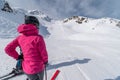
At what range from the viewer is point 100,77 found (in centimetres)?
754

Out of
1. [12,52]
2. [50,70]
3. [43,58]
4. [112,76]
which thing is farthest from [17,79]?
[112,76]

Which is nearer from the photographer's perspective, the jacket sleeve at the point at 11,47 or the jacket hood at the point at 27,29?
the jacket hood at the point at 27,29

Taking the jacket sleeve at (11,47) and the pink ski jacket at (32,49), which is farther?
the jacket sleeve at (11,47)

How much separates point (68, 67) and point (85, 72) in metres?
1.00

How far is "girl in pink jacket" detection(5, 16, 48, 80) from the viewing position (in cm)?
371

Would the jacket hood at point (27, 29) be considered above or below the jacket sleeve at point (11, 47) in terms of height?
above

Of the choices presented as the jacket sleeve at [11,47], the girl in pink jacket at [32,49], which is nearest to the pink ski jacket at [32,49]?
the girl in pink jacket at [32,49]

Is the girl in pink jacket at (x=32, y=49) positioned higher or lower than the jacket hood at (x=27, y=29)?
lower

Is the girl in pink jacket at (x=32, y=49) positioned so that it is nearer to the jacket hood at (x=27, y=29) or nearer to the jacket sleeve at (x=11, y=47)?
the jacket hood at (x=27, y=29)

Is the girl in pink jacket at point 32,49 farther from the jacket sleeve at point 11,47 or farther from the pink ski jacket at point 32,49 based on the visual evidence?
the jacket sleeve at point 11,47

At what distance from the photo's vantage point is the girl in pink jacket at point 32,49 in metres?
3.71

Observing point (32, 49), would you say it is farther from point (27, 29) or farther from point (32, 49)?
point (27, 29)

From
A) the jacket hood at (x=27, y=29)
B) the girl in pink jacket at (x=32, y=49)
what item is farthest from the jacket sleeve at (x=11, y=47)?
the jacket hood at (x=27, y=29)

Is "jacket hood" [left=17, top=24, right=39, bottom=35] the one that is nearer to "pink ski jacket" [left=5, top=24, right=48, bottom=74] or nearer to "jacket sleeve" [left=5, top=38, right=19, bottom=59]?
"pink ski jacket" [left=5, top=24, right=48, bottom=74]
